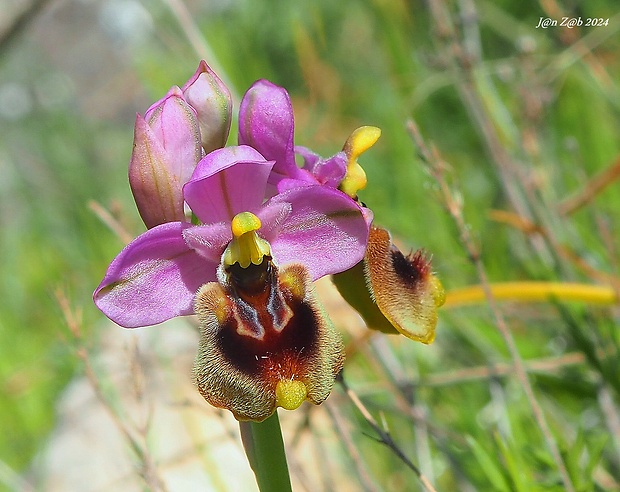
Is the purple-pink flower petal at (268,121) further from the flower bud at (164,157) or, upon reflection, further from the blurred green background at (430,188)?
the blurred green background at (430,188)

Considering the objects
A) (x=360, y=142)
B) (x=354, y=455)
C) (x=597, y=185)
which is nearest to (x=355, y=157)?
(x=360, y=142)

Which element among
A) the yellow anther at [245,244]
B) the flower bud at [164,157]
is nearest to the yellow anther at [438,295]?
the yellow anther at [245,244]

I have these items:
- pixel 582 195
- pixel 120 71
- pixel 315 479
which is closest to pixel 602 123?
pixel 582 195

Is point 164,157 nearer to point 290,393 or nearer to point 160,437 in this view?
point 290,393

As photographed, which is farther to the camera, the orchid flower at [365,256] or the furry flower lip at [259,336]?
the orchid flower at [365,256]

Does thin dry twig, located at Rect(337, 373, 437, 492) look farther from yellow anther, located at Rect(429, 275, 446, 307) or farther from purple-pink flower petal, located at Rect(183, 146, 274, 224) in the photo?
purple-pink flower petal, located at Rect(183, 146, 274, 224)

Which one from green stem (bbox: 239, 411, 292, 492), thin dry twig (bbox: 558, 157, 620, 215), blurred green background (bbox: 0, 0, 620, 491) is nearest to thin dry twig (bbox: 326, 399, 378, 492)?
blurred green background (bbox: 0, 0, 620, 491)
